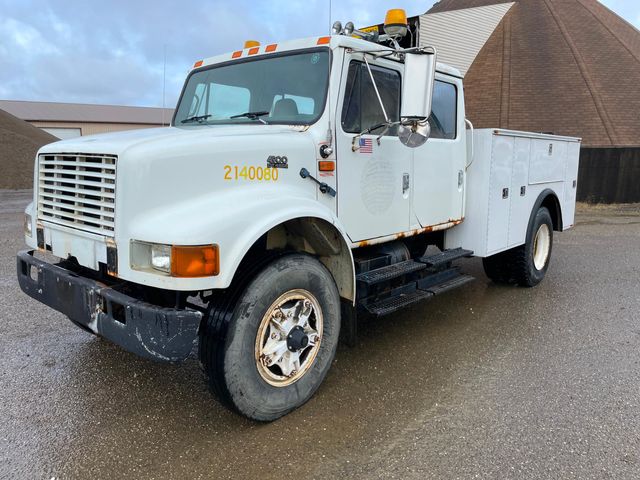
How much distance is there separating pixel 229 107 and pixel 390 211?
1.52 meters

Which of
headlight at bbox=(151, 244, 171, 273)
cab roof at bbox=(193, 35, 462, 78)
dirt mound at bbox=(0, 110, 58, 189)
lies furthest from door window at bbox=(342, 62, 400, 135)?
dirt mound at bbox=(0, 110, 58, 189)

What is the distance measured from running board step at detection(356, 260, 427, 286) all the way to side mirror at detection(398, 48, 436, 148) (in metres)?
1.11

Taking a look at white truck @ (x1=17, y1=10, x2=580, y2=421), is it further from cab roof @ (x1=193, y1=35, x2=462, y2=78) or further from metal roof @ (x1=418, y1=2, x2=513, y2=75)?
metal roof @ (x1=418, y1=2, x2=513, y2=75)

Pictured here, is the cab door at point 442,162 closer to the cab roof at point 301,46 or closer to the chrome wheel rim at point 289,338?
the cab roof at point 301,46

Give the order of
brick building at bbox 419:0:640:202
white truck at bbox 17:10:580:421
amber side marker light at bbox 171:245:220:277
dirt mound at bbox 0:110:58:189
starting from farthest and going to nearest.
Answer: dirt mound at bbox 0:110:58:189 < brick building at bbox 419:0:640:202 < white truck at bbox 17:10:580:421 < amber side marker light at bbox 171:245:220:277

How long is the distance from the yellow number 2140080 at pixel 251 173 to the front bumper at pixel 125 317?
2.72 feet

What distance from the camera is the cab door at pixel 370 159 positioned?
3.66m

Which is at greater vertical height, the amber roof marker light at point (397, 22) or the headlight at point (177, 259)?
the amber roof marker light at point (397, 22)

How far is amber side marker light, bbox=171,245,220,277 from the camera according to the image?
260 centimetres

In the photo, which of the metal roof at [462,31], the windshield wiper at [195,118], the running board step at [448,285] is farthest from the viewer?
the metal roof at [462,31]

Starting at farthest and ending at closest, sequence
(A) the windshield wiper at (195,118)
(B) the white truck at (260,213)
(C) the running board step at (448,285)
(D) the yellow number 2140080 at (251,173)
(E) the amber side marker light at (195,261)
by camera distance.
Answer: (C) the running board step at (448,285) < (A) the windshield wiper at (195,118) < (D) the yellow number 2140080 at (251,173) < (B) the white truck at (260,213) < (E) the amber side marker light at (195,261)

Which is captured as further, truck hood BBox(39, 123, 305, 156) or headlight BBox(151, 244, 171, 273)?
truck hood BBox(39, 123, 305, 156)

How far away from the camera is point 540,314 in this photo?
17.3ft

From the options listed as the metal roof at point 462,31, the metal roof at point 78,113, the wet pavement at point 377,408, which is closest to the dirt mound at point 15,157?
the metal roof at point 462,31
